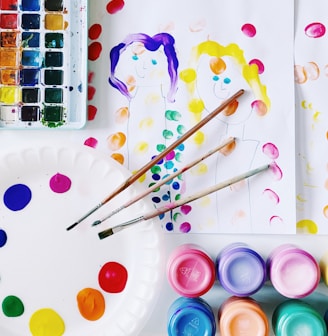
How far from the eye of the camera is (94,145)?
82cm

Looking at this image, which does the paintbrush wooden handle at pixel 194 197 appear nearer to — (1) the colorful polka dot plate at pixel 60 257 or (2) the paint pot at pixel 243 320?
(1) the colorful polka dot plate at pixel 60 257

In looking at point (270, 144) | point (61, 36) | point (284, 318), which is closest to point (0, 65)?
point (61, 36)

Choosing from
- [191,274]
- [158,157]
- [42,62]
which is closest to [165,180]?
[158,157]

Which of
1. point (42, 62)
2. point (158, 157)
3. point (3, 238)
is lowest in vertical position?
point (3, 238)

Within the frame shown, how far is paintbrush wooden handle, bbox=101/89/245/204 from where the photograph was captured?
78 centimetres

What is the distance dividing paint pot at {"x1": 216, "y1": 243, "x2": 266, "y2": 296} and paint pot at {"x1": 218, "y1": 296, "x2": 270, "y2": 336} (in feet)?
0.06

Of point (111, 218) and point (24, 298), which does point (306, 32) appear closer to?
point (111, 218)

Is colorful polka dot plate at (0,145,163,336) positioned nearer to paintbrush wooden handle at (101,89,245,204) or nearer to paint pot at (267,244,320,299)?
paintbrush wooden handle at (101,89,245,204)

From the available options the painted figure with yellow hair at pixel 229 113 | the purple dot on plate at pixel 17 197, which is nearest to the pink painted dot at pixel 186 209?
the painted figure with yellow hair at pixel 229 113

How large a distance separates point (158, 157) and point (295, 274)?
9.7 inches

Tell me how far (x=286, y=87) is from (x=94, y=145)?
29cm

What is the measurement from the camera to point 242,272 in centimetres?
75

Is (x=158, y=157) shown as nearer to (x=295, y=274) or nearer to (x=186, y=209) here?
(x=186, y=209)

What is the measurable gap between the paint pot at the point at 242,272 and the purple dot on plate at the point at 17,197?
0.30 m
